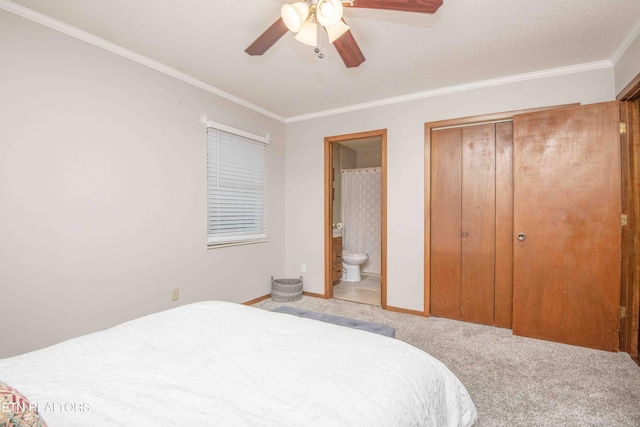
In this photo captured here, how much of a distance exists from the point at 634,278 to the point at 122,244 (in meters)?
4.15

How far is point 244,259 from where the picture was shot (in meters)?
3.53

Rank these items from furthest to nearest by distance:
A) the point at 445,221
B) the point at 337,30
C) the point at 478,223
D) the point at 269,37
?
1. the point at 445,221
2. the point at 478,223
3. the point at 269,37
4. the point at 337,30

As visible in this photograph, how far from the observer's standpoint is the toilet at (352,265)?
4855 millimetres

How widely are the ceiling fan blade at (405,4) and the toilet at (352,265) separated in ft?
12.5

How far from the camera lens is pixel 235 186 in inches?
134

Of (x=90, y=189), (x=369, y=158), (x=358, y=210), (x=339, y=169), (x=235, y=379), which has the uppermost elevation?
(x=369, y=158)

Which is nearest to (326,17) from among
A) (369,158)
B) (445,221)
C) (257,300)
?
(445,221)

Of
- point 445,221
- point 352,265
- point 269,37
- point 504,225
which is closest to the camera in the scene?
point 269,37

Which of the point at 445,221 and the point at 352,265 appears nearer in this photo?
the point at 445,221

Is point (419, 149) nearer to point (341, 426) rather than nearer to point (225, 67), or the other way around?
point (225, 67)

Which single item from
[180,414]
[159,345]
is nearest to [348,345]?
[180,414]

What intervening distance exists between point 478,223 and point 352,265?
230cm

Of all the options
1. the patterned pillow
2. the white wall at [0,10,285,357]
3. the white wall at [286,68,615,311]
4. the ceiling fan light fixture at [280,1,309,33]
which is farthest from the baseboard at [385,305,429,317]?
the patterned pillow

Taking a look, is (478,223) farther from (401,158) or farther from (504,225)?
(401,158)
